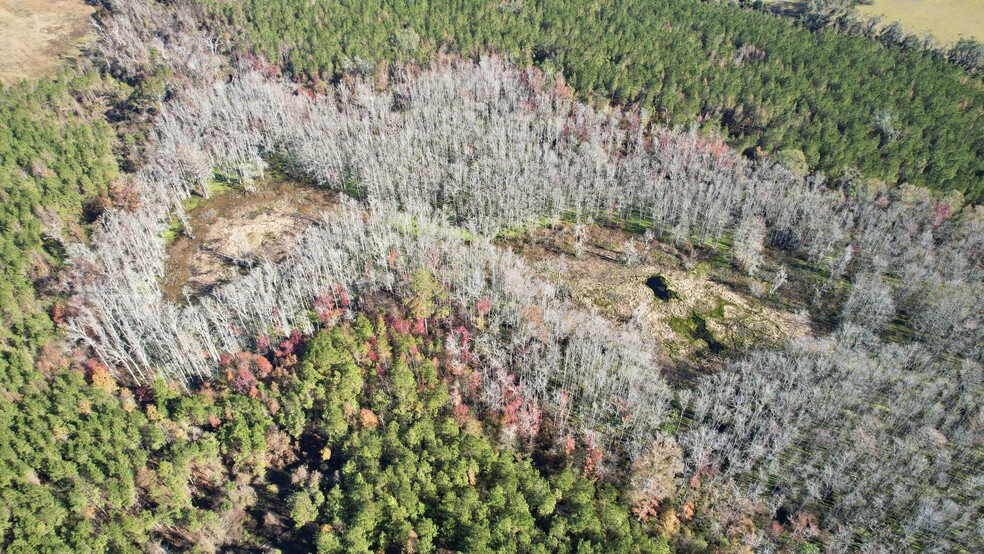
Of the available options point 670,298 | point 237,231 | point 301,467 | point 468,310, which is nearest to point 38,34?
point 237,231

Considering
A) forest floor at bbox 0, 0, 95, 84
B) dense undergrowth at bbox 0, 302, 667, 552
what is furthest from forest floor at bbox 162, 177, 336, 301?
forest floor at bbox 0, 0, 95, 84

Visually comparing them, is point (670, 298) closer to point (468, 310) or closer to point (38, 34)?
point (468, 310)

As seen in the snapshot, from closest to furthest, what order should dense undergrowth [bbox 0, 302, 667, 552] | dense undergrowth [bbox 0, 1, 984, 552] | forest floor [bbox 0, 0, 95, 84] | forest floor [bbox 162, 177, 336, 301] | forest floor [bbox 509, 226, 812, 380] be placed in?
1. dense undergrowth [bbox 0, 302, 667, 552]
2. dense undergrowth [bbox 0, 1, 984, 552]
3. forest floor [bbox 509, 226, 812, 380]
4. forest floor [bbox 162, 177, 336, 301]
5. forest floor [bbox 0, 0, 95, 84]

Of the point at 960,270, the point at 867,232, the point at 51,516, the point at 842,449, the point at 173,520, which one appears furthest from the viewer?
the point at 867,232

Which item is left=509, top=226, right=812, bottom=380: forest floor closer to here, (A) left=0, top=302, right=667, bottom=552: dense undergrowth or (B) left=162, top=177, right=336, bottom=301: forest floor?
(A) left=0, top=302, right=667, bottom=552: dense undergrowth

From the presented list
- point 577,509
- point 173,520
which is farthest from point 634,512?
point 173,520

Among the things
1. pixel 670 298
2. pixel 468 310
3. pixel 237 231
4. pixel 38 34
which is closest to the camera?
pixel 468 310

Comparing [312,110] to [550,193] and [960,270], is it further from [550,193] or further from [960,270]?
[960,270]
